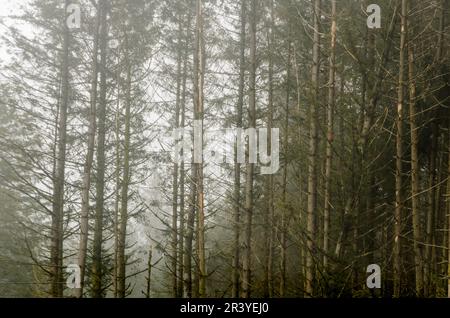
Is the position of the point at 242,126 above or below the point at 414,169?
above

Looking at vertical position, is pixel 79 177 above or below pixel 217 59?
below

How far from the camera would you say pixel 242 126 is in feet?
35.4

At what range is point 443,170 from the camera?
12.5 metres

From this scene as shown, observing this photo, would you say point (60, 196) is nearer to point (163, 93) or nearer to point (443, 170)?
point (163, 93)

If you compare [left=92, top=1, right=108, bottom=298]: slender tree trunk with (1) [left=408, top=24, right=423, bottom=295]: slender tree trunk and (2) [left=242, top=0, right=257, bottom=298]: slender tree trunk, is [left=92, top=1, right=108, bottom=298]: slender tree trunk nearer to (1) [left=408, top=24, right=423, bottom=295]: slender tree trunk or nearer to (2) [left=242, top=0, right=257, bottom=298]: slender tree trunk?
(2) [left=242, top=0, right=257, bottom=298]: slender tree trunk

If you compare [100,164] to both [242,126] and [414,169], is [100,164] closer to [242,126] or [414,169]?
[242,126]

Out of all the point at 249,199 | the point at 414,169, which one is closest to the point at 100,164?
the point at 249,199

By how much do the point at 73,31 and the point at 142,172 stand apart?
5049 mm

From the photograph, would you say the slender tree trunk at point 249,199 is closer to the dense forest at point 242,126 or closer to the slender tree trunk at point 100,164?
the dense forest at point 242,126

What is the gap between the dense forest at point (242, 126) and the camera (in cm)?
589

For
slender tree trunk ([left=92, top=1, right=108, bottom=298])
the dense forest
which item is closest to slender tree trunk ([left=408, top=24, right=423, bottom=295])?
the dense forest

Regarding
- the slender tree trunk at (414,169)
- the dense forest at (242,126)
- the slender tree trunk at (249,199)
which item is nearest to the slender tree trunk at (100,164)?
the dense forest at (242,126)
